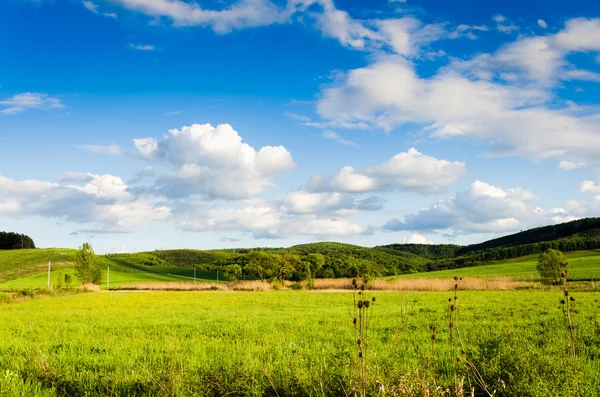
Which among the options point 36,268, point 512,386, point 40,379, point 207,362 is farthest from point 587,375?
point 36,268

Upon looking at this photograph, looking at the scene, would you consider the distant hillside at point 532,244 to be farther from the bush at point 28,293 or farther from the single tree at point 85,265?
the bush at point 28,293

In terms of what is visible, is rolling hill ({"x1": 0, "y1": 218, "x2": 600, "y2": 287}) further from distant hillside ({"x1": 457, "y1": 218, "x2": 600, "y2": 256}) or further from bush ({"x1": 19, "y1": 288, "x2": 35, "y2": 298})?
bush ({"x1": 19, "y1": 288, "x2": 35, "y2": 298})

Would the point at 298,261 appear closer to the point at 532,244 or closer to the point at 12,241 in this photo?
the point at 532,244

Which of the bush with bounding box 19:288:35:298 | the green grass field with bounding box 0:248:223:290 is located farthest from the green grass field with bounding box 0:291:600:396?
the green grass field with bounding box 0:248:223:290

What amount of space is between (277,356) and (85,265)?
52.7 metres

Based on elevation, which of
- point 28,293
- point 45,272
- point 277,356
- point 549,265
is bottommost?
point 45,272

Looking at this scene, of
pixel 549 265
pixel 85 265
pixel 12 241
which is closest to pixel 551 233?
pixel 549 265

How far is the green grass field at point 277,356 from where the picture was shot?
5789 mm

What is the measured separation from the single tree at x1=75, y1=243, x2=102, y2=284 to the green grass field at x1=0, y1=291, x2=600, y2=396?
41.2 m

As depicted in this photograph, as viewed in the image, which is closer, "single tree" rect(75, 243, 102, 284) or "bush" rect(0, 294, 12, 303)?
"bush" rect(0, 294, 12, 303)

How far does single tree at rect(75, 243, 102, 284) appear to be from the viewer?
53.2 meters

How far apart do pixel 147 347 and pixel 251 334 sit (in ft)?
9.19

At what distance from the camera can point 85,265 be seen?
53.8 metres

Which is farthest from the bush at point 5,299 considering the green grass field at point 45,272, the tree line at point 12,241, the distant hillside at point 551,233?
the distant hillside at point 551,233
